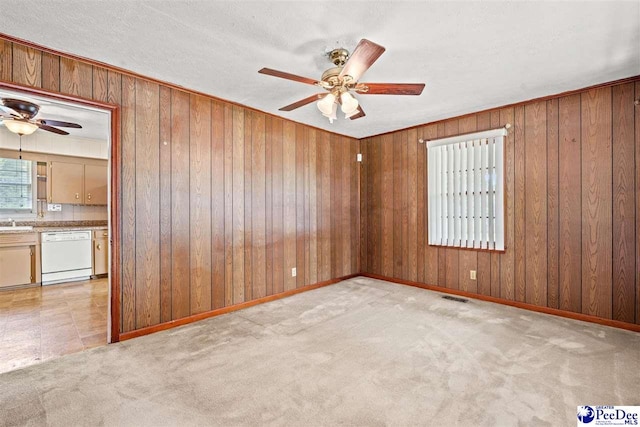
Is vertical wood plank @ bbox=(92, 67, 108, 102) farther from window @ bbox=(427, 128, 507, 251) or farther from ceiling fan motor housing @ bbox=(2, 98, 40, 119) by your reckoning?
window @ bbox=(427, 128, 507, 251)

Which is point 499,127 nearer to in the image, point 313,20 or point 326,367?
point 313,20

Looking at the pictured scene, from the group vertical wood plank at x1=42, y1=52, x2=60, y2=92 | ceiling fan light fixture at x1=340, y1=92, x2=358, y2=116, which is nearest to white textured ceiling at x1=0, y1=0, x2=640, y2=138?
vertical wood plank at x1=42, y1=52, x2=60, y2=92

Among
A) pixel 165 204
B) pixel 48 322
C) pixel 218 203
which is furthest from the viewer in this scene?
pixel 218 203

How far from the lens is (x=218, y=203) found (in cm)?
352

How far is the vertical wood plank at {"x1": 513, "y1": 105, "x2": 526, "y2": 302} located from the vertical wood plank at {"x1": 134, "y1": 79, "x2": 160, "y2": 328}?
408 cm

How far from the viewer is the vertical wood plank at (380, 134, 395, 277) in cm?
497

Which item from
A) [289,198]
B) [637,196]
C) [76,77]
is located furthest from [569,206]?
[76,77]

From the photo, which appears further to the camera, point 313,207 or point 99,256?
point 99,256

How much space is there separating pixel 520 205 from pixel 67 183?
7.22m

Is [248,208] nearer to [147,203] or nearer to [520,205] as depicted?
[147,203]

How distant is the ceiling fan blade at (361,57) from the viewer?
1900 millimetres

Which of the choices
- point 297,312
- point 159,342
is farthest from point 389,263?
point 159,342
